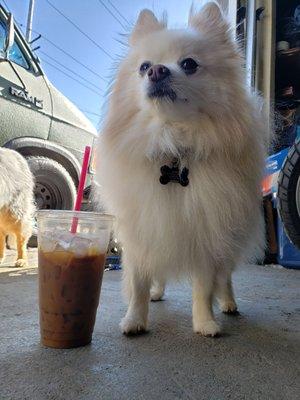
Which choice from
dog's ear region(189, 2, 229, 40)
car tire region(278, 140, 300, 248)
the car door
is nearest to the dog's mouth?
dog's ear region(189, 2, 229, 40)

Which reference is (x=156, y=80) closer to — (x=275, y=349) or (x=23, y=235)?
(x=275, y=349)

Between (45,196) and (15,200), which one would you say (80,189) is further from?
(45,196)

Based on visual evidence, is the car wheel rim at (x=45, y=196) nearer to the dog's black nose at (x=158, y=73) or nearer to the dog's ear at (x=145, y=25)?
the dog's ear at (x=145, y=25)

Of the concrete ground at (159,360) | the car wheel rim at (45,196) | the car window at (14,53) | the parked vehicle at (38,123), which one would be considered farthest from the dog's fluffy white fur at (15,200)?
the concrete ground at (159,360)

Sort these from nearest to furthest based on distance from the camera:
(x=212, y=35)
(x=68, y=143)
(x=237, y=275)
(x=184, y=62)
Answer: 1. (x=184, y=62)
2. (x=212, y=35)
3. (x=237, y=275)
4. (x=68, y=143)

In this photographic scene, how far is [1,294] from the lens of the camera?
1.96 metres

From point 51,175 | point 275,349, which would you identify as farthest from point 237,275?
point 51,175

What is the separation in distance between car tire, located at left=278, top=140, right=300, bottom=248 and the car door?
106 inches

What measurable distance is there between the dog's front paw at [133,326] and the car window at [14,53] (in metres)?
3.18

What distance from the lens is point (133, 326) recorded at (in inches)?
54.6

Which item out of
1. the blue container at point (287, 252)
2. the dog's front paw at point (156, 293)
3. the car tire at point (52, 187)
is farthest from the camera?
the car tire at point (52, 187)

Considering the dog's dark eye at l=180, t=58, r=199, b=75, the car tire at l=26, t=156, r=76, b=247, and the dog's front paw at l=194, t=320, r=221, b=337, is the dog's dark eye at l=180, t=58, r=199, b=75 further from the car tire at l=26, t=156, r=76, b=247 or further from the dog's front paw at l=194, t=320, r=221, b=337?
the car tire at l=26, t=156, r=76, b=247

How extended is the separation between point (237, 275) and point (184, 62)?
177 cm

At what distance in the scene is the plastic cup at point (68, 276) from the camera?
1186 millimetres
